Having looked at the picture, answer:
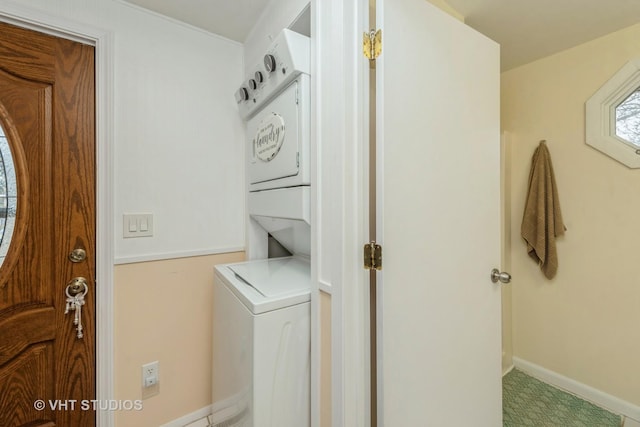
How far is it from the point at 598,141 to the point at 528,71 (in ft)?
2.34

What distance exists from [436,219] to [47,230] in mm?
1659

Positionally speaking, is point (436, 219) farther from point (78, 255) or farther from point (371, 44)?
point (78, 255)

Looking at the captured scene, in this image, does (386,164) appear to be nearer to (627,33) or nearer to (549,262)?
(549,262)

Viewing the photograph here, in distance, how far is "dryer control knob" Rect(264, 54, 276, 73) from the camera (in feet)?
3.76

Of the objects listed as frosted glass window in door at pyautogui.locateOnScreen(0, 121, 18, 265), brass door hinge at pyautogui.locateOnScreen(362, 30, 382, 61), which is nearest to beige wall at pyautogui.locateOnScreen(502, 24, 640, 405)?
brass door hinge at pyautogui.locateOnScreen(362, 30, 382, 61)

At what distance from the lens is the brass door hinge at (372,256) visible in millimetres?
885

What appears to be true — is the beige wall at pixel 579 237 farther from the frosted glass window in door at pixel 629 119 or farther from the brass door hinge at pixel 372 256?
the brass door hinge at pixel 372 256

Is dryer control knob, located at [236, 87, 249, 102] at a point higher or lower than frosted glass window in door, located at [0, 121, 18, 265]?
higher

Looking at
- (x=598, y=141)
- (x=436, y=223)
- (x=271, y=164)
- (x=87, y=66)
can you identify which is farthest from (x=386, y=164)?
(x=598, y=141)

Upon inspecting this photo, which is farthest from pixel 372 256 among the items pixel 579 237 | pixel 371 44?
pixel 579 237

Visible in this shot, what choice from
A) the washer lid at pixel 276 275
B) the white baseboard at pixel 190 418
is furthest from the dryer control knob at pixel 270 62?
the white baseboard at pixel 190 418

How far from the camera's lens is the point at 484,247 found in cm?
122
